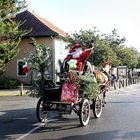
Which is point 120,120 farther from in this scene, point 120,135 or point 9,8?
point 9,8

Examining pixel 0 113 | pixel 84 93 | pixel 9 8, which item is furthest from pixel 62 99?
→ pixel 9 8

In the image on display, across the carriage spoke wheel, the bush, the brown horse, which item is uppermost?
the brown horse

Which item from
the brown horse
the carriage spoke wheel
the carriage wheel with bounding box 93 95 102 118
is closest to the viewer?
the carriage spoke wheel

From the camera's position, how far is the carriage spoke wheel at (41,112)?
11.6m

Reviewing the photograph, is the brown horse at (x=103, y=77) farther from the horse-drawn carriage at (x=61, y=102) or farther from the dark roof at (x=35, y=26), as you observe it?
the dark roof at (x=35, y=26)

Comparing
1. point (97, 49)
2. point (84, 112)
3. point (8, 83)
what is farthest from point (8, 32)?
point (84, 112)

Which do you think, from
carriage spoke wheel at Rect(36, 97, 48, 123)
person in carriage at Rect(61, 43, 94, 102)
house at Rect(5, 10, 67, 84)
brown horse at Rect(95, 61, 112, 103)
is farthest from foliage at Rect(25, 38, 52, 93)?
house at Rect(5, 10, 67, 84)

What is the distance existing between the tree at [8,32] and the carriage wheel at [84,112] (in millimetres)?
16190

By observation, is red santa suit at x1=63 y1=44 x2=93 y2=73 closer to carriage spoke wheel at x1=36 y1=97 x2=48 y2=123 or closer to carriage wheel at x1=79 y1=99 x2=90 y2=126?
carriage wheel at x1=79 y1=99 x2=90 y2=126

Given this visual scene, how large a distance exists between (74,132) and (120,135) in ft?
4.12

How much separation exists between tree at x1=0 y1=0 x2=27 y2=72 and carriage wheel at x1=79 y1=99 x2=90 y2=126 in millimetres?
16190

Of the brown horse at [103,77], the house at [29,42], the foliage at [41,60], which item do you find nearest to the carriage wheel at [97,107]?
the brown horse at [103,77]

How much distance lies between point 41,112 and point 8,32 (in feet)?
55.9

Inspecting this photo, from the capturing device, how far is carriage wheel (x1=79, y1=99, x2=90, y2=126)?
11.0m
